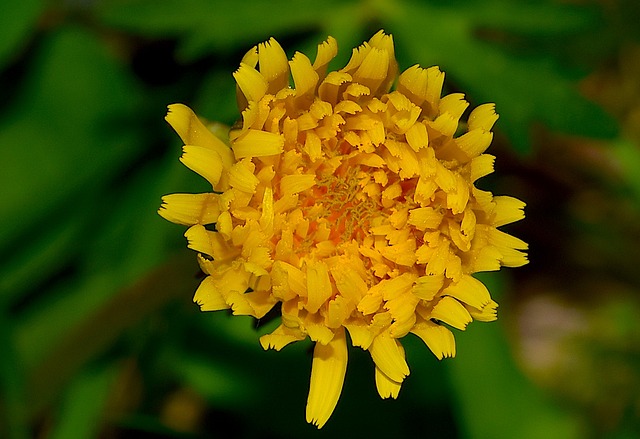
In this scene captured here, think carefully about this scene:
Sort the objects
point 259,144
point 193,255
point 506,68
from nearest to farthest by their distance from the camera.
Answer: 1. point 259,144
2. point 193,255
3. point 506,68

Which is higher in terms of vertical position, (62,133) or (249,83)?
(249,83)

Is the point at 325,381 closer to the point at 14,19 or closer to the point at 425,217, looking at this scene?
the point at 425,217

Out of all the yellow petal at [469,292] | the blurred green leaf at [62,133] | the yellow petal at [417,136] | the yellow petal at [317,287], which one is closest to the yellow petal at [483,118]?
the yellow petal at [417,136]

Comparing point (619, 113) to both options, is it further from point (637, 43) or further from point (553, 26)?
point (553, 26)

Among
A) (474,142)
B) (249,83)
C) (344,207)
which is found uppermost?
(249,83)

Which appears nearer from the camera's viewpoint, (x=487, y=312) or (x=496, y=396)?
(x=487, y=312)

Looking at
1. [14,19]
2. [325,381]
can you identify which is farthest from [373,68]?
[14,19]

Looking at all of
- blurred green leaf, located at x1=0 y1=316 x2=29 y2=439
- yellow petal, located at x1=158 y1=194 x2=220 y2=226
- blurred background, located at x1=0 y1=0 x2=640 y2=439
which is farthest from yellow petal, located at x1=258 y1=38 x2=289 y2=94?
blurred green leaf, located at x1=0 y1=316 x2=29 y2=439

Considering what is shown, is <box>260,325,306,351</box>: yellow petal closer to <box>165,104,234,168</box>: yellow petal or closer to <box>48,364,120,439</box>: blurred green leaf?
<box>165,104,234,168</box>: yellow petal
